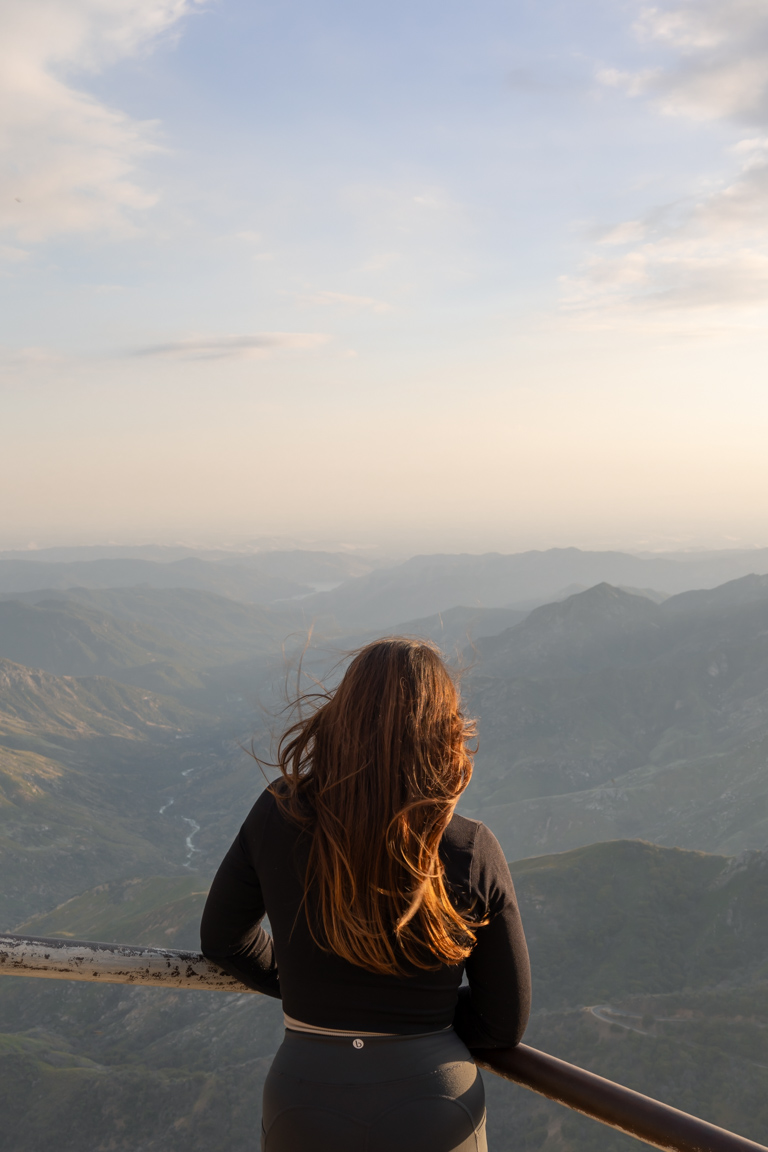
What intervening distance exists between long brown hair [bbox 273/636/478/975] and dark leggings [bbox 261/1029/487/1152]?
0.38 metres

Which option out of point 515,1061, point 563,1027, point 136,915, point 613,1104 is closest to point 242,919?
point 515,1061

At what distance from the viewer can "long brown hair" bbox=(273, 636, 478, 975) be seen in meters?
3.65

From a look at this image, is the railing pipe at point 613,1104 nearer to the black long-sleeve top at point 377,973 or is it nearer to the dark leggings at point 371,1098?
the black long-sleeve top at point 377,973

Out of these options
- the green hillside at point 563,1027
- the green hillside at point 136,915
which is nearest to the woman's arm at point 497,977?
the green hillside at point 563,1027

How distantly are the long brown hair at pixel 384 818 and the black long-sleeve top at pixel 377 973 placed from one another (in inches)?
3.7

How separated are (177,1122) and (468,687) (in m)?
94.0

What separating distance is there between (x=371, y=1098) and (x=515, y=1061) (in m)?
1.00

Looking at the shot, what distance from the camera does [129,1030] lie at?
123125mm

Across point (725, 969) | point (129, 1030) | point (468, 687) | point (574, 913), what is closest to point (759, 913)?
point (725, 969)

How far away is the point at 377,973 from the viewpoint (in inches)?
147

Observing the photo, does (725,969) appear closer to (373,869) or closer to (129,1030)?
(129,1030)

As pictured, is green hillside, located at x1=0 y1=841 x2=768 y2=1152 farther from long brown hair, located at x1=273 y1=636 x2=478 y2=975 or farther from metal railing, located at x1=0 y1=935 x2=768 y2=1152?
long brown hair, located at x1=273 y1=636 x2=478 y2=975

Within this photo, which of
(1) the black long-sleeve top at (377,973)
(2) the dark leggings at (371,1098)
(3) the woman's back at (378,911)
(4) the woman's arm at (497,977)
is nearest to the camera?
(2) the dark leggings at (371,1098)

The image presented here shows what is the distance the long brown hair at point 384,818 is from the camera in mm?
3654
